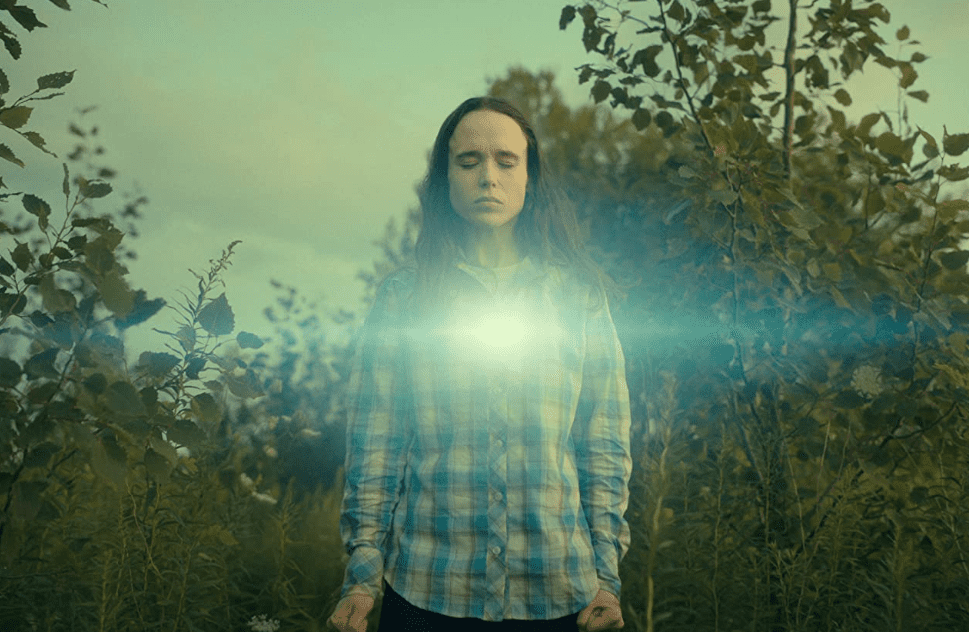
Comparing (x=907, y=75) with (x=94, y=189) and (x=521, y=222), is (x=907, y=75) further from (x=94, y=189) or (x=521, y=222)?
(x=94, y=189)

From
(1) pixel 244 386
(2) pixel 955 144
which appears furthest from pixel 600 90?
(1) pixel 244 386

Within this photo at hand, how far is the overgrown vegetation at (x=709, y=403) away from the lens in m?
2.24

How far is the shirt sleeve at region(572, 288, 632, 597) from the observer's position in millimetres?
2121

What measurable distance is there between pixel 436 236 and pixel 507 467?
2.64 ft

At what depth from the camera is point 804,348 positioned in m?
3.66

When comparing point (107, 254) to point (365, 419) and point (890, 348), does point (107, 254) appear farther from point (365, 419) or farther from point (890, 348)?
point (890, 348)

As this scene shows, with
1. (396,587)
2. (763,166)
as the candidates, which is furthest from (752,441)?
(396,587)

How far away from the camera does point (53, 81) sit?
2.13 meters

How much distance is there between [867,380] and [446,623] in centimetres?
202

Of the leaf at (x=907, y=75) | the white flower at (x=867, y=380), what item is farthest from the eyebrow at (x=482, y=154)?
the leaf at (x=907, y=75)

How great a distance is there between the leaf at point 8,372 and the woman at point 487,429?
34.4 inches

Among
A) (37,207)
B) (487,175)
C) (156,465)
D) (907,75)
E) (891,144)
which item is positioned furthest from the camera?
(907,75)

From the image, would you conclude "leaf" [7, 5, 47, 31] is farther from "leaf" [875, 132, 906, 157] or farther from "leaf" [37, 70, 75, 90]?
"leaf" [875, 132, 906, 157]

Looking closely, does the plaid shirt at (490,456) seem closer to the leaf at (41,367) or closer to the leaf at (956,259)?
the leaf at (41,367)
